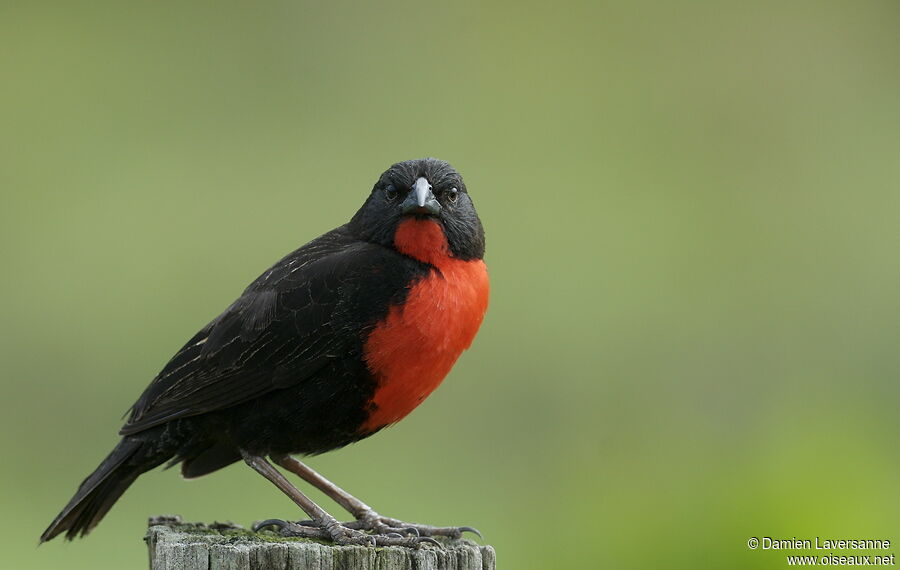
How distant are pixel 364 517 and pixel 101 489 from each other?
3.92 ft

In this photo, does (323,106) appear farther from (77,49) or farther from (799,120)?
(799,120)

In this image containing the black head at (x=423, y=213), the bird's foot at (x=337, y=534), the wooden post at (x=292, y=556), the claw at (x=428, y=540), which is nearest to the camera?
the wooden post at (x=292, y=556)

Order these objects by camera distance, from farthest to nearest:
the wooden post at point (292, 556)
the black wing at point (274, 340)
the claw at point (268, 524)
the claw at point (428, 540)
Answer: the black wing at point (274, 340) → the claw at point (268, 524) → the claw at point (428, 540) → the wooden post at point (292, 556)

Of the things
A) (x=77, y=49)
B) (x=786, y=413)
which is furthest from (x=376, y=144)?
(x=786, y=413)

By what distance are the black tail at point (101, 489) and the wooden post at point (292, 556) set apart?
91cm

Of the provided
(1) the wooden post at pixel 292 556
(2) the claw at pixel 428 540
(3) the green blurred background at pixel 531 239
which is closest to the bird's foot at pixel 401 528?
(2) the claw at pixel 428 540

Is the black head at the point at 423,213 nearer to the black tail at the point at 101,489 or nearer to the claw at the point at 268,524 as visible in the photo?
the claw at the point at 268,524

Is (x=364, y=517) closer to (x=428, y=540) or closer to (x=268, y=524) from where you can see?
(x=268, y=524)

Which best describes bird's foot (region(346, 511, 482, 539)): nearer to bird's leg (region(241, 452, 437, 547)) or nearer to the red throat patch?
bird's leg (region(241, 452, 437, 547))

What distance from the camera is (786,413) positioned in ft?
32.0

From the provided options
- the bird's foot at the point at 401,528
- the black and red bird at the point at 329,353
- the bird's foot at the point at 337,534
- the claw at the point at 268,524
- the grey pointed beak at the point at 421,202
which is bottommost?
the bird's foot at the point at 401,528

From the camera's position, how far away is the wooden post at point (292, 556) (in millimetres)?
5137

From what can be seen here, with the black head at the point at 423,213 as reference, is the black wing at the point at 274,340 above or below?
below

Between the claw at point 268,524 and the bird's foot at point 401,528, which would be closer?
the claw at point 268,524
